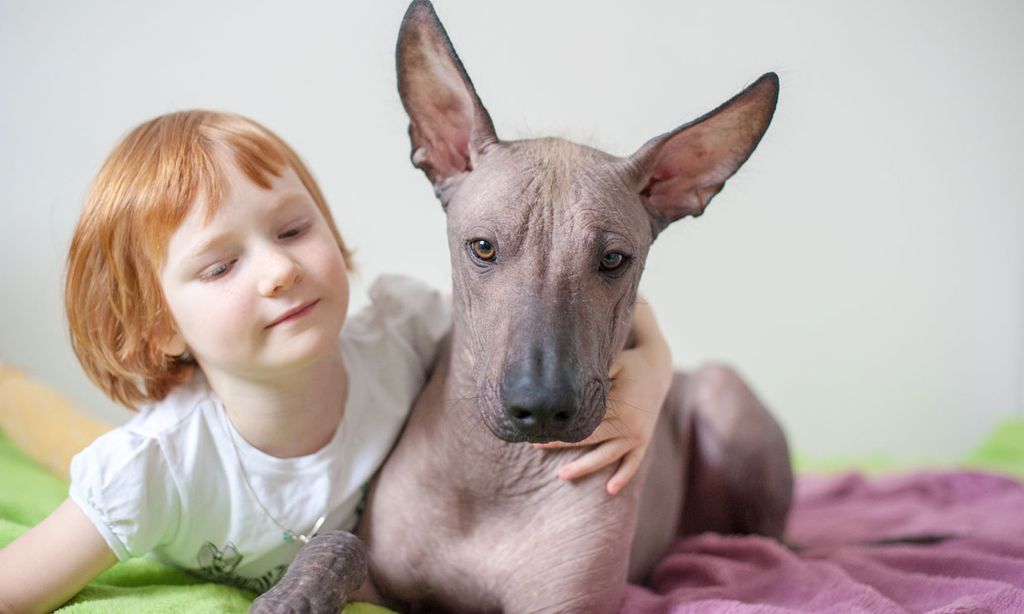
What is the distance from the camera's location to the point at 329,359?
1789 millimetres

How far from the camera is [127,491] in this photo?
1537 millimetres

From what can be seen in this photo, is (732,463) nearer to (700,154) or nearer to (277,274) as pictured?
(700,154)

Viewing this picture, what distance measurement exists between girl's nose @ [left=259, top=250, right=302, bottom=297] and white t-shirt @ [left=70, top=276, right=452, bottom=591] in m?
0.31

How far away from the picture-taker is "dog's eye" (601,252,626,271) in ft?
4.74

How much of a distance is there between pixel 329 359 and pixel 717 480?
3.21 ft

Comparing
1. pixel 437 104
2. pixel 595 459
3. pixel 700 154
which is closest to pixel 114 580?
pixel 595 459

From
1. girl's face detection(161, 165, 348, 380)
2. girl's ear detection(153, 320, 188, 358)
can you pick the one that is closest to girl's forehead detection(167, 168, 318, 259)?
girl's face detection(161, 165, 348, 380)

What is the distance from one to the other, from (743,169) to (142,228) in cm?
110

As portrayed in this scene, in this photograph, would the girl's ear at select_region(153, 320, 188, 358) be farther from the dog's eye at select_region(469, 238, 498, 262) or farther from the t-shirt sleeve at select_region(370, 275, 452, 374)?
the dog's eye at select_region(469, 238, 498, 262)

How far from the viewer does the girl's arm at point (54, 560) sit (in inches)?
59.0

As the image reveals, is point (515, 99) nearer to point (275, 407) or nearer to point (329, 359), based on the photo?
point (329, 359)

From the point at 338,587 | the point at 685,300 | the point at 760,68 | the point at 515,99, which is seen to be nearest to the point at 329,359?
the point at 338,587

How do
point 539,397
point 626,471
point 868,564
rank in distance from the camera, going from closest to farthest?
1. point 539,397
2. point 626,471
3. point 868,564

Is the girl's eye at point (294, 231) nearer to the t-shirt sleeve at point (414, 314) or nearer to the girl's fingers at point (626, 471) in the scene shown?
the t-shirt sleeve at point (414, 314)
